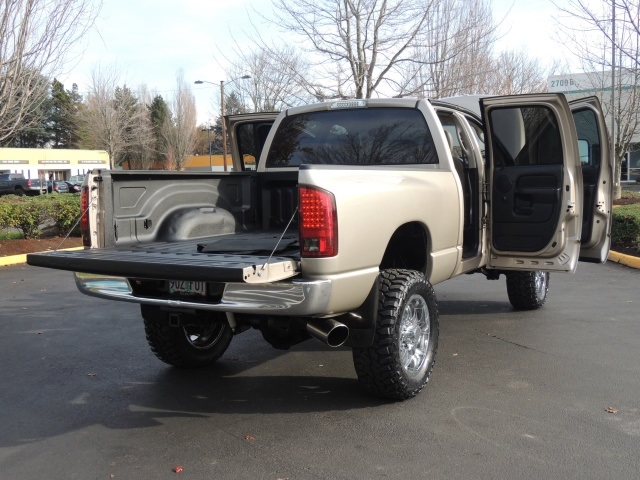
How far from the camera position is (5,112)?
13016mm

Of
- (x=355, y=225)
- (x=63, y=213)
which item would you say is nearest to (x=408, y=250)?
(x=355, y=225)

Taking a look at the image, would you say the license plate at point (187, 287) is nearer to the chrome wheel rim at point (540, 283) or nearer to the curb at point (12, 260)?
the chrome wheel rim at point (540, 283)

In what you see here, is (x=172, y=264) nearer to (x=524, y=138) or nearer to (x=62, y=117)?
(x=524, y=138)

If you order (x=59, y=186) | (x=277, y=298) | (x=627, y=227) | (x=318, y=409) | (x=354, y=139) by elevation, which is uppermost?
(x=354, y=139)

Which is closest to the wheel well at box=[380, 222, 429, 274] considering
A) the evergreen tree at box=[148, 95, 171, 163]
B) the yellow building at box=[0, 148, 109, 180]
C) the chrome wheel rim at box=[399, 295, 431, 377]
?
the chrome wheel rim at box=[399, 295, 431, 377]

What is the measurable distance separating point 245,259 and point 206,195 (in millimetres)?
1646

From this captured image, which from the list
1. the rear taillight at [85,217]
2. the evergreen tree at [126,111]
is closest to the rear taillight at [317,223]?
the rear taillight at [85,217]

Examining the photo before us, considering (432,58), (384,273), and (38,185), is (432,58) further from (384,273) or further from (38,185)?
(38,185)

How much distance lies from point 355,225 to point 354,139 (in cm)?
185

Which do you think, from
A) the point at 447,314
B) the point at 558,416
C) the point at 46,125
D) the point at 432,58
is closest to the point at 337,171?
the point at 558,416

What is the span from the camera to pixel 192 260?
3.98m

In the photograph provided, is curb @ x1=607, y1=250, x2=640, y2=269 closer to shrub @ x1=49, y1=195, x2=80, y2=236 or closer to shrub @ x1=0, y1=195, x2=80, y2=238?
shrub @ x1=49, y1=195, x2=80, y2=236

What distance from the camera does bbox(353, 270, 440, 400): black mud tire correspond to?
4.30 meters

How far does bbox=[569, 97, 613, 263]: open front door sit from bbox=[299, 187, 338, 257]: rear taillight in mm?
3862
